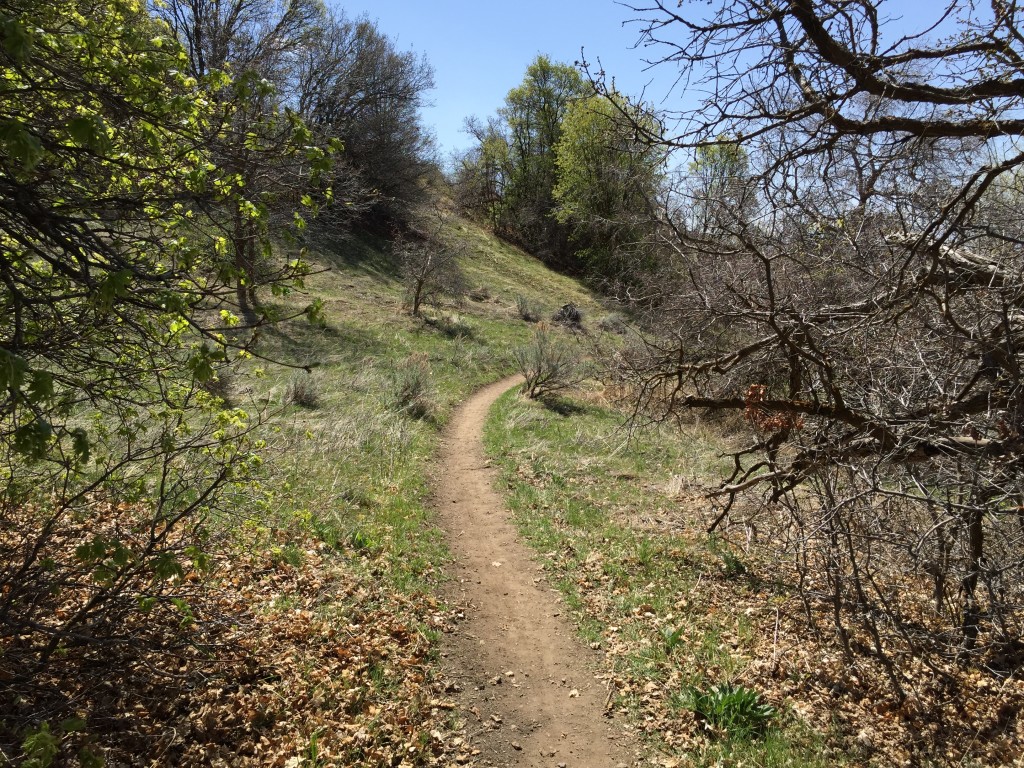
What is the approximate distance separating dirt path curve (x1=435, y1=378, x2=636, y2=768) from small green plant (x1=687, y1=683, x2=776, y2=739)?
0.68 m

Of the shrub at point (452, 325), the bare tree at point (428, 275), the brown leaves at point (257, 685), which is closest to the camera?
the brown leaves at point (257, 685)

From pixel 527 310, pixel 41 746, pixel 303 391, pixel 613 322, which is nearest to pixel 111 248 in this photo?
pixel 41 746

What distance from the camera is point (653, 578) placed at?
732 centimetres

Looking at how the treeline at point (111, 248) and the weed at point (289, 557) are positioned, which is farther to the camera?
the weed at point (289, 557)

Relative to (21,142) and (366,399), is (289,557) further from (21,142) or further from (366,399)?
(366,399)

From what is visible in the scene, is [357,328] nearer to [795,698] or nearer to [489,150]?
[795,698]

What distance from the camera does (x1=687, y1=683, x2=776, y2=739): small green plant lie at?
4.75m

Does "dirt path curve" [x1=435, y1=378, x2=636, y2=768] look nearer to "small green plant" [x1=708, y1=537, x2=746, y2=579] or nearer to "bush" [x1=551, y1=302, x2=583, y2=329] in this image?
"small green plant" [x1=708, y1=537, x2=746, y2=579]

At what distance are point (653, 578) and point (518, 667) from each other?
7.80 ft

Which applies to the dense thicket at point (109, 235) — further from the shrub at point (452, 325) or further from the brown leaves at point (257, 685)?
the shrub at point (452, 325)

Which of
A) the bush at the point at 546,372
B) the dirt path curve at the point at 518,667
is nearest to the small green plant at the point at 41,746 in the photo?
the dirt path curve at the point at 518,667

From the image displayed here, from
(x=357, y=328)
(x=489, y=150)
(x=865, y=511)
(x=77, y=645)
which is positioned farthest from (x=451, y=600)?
(x=489, y=150)

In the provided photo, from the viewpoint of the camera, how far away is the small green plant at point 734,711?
15.6 ft

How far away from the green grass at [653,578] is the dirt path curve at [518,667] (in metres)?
0.28
